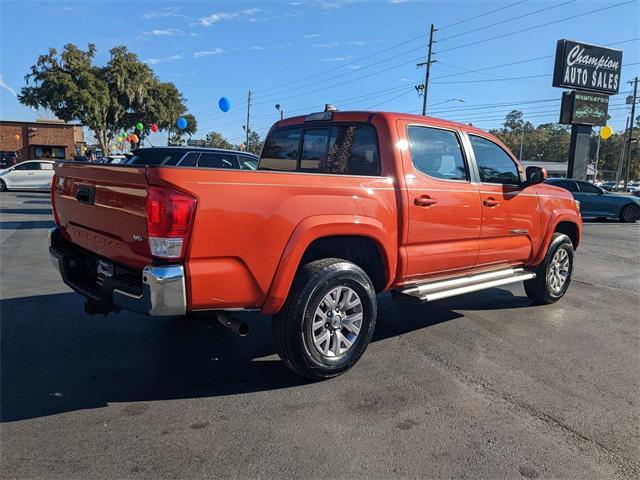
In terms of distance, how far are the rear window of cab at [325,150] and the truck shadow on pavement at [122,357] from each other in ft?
5.55

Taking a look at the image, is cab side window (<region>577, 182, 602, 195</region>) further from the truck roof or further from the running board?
the truck roof

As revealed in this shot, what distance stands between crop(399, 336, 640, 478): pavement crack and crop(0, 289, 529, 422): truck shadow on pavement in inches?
27.8

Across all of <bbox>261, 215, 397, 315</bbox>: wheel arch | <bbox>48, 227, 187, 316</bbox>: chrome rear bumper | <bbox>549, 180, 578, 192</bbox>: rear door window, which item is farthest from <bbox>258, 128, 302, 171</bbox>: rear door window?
<bbox>549, 180, 578, 192</bbox>: rear door window

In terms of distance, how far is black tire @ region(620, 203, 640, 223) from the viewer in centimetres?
1755

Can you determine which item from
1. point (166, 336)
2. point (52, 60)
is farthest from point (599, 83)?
point (52, 60)

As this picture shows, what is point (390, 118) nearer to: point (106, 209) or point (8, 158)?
point (106, 209)

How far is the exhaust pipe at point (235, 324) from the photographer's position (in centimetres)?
328

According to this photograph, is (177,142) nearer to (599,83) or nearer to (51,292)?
(599,83)

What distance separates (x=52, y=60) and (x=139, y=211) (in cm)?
3851

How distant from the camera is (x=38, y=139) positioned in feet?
138

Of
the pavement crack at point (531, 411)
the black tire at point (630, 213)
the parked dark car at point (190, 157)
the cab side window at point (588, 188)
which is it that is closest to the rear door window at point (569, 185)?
the cab side window at point (588, 188)

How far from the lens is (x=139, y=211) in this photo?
3.00 m

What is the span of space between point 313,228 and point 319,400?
1.22 m

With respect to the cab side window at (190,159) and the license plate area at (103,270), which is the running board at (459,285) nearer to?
the license plate area at (103,270)
